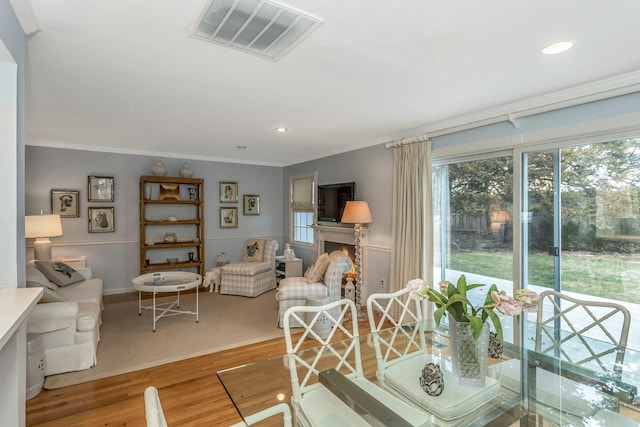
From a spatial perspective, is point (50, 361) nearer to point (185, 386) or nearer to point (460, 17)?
point (185, 386)

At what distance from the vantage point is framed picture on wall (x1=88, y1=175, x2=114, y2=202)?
4.99m

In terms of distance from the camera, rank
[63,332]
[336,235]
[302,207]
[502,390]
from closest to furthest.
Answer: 1. [502,390]
2. [63,332]
3. [336,235]
4. [302,207]

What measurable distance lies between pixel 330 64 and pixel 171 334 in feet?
10.7

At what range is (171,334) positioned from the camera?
356 centimetres

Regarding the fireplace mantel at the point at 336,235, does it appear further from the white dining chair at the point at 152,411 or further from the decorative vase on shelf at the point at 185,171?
the white dining chair at the point at 152,411

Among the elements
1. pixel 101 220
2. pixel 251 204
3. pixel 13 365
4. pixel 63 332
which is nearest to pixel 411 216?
pixel 13 365

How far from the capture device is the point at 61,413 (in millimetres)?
2186

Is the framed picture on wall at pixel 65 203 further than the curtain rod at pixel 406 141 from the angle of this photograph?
Yes

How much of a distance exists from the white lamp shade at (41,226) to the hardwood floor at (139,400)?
99.3 inches

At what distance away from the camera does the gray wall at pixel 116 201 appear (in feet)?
15.5

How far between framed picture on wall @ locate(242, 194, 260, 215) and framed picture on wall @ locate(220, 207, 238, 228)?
21 cm

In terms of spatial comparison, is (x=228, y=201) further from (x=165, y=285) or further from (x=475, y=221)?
(x=475, y=221)

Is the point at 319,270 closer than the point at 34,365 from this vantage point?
No

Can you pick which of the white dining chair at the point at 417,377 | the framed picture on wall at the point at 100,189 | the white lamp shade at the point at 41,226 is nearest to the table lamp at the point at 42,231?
the white lamp shade at the point at 41,226
